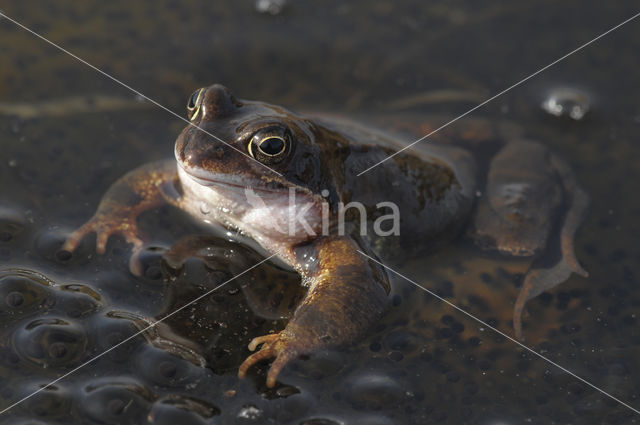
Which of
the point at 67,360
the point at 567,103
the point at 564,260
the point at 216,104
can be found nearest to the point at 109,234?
the point at 67,360

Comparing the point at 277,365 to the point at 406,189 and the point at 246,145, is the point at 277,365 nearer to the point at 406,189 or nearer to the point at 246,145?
the point at 246,145

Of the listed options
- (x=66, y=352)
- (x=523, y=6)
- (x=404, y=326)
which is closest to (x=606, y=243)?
(x=404, y=326)

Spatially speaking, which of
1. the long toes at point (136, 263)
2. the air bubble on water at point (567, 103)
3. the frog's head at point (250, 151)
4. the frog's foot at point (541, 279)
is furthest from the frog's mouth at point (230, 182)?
the air bubble on water at point (567, 103)

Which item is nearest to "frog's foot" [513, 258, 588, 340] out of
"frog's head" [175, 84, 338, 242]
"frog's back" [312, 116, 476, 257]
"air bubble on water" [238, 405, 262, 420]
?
"frog's back" [312, 116, 476, 257]

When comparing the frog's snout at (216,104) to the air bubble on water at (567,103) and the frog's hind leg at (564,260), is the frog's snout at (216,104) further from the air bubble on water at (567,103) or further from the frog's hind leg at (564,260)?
the air bubble on water at (567,103)

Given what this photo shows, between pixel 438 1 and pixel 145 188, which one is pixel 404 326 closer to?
pixel 145 188

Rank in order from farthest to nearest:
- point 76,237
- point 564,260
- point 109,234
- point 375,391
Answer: point 564,260 → point 109,234 → point 76,237 → point 375,391

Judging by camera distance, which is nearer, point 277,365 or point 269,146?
point 277,365
